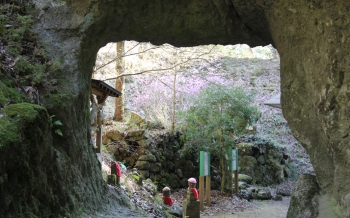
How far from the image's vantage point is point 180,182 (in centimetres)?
1352

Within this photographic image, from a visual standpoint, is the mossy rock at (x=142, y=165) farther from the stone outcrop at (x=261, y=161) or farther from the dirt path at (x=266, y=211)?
the stone outcrop at (x=261, y=161)

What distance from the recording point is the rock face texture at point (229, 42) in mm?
4426

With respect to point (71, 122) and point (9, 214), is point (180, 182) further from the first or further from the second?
point (9, 214)

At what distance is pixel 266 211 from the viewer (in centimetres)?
1098

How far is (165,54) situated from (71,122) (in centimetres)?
1120

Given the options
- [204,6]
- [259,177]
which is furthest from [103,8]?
[259,177]

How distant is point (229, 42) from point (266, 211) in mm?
6372

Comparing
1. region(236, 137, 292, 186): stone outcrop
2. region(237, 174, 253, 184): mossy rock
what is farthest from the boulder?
region(236, 137, 292, 186): stone outcrop

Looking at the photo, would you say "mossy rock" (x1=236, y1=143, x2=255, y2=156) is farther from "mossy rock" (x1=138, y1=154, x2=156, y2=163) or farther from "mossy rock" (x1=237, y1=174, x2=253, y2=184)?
"mossy rock" (x1=138, y1=154, x2=156, y2=163)

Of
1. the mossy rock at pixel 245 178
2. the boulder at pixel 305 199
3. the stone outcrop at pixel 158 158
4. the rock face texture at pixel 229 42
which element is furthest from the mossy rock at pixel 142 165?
the boulder at pixel 305 199

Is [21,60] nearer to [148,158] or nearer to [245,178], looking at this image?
[148,158]

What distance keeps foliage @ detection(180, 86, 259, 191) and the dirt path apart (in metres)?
1.64

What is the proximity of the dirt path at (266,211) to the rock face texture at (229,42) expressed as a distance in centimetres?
541

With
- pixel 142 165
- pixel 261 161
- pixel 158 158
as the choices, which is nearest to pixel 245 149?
pixel 261 161
